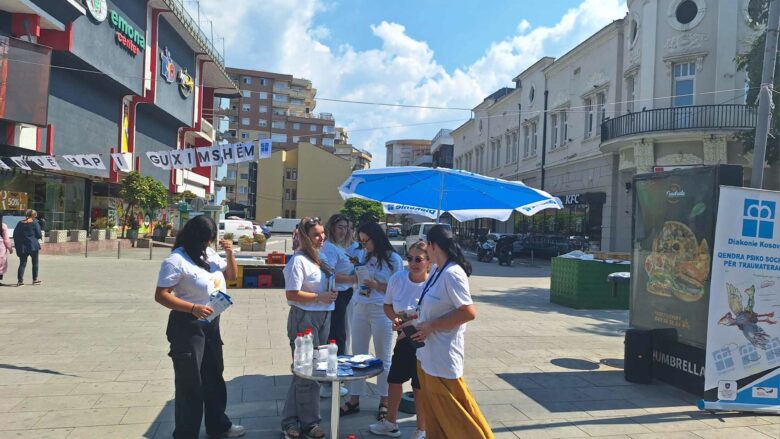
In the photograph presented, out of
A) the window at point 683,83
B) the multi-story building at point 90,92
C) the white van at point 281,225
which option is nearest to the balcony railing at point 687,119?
the window at point 683,83

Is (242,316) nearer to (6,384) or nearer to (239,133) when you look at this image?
(6,384)

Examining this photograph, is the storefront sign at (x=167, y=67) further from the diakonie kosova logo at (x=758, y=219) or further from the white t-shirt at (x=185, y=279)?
the diakonie kosova logo at (x=758, y=219)

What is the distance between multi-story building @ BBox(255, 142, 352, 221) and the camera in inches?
2886

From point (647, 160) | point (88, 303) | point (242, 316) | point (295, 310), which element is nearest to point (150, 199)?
point (88, 303)

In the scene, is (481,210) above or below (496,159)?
below

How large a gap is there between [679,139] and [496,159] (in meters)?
22.8

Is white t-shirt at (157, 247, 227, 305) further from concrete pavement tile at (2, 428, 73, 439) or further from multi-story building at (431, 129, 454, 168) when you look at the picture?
multi-story building at (431, 129, 454, 168)

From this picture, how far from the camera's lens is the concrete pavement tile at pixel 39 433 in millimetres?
4102

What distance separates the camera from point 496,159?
138ft

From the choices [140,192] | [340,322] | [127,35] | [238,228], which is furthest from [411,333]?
[238,228]

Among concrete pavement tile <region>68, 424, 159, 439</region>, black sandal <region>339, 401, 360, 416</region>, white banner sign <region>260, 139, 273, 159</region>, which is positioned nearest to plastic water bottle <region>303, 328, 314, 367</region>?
black sandal <region>339, 401, 360, 416</region>

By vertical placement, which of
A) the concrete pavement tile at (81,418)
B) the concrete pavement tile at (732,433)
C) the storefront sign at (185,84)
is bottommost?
the concrete pavement tile at (81,418)

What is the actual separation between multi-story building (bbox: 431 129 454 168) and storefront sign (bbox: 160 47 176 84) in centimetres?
3558

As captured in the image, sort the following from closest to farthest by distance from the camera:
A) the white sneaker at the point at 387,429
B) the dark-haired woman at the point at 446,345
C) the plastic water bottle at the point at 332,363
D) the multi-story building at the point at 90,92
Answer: the dark-haired woman at the point at 446,345
the plastic water bottle at the point at 332,363
the white sneaker at the point at 387,429
the multi-story building at the point at 90,92
